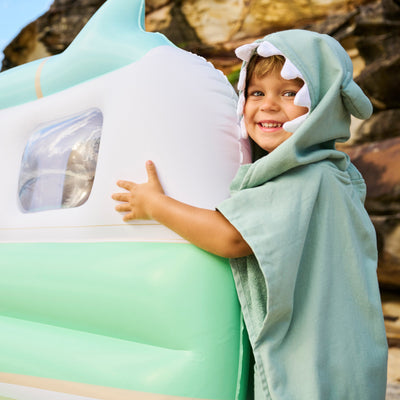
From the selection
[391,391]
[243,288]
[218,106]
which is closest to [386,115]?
[391,391]

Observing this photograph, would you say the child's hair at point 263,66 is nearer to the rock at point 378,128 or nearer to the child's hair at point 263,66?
the child's hair at point 263,66

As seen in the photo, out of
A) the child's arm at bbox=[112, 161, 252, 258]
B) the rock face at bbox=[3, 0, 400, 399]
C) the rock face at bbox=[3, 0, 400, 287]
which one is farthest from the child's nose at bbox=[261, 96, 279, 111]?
the rock face at bbox=[3, 0, 400, 287]

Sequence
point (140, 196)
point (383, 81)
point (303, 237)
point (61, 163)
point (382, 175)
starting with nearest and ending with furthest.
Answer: point (303, 237), point (140, 196), point (61, 163), point (382, 175), point (383, 81)

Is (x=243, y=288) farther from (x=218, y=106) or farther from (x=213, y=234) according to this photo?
(x=218, y=106)

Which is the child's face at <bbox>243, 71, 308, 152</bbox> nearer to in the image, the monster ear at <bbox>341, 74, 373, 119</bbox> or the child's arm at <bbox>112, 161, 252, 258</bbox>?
the monster ear at <bbox>341, 74, 373, 119</bbox>

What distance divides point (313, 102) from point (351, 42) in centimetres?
260

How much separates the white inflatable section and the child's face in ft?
0.18

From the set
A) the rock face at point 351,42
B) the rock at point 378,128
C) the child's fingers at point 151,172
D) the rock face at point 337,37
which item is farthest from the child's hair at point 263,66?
the rock at point 378,128

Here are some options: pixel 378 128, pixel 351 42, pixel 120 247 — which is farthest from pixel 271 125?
pixel 351 42

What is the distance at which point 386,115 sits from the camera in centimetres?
293

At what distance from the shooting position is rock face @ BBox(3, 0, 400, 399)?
102 inches

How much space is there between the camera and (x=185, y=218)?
913 millimetres

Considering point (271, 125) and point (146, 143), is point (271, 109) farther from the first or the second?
point (146, 143)

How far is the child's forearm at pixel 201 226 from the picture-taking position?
88 centimetres
